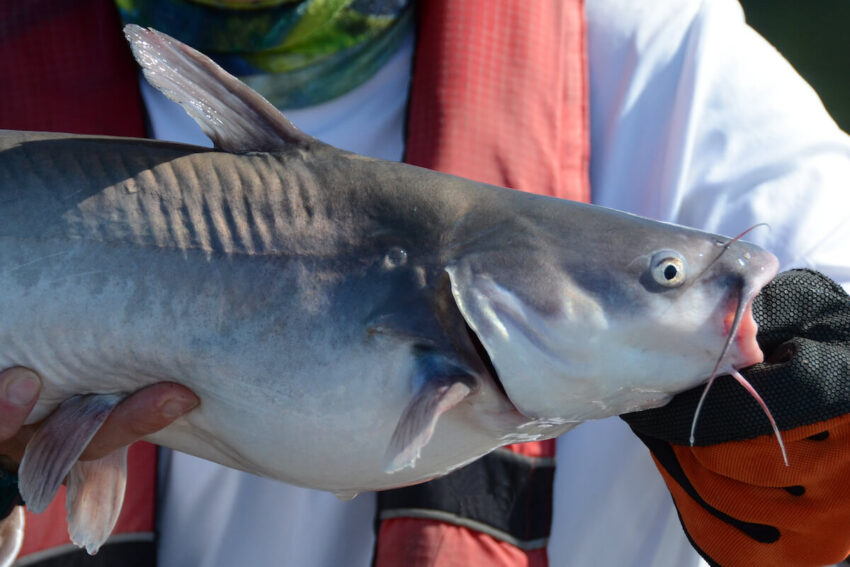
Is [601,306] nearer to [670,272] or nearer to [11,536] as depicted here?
[670,272]

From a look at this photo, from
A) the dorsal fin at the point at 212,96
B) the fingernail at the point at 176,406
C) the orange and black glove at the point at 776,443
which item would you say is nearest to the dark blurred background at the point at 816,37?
the orange and black glove at the point at 776,443

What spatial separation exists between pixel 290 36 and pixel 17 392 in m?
0.95

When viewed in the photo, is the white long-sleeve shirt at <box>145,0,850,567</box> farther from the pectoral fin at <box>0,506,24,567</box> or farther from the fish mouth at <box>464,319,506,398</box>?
the fish mouth at <box>464,319,506,398</box>

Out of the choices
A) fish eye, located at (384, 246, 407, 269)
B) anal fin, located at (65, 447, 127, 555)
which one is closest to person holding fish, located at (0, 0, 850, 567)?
anal fin, located at (65, 447, 127, 555)

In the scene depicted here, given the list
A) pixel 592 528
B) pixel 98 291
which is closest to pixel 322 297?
pixel 98 291

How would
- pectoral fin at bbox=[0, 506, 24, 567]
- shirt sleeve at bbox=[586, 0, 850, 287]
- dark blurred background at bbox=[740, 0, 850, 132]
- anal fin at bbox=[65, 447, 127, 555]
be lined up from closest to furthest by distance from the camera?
anal fin at bbox=[65, 447, 127, 555], pectoral fin at bbox=[0, 506, 24, 567], shirt sleeve at bbox=[586, 0, 850, 287], dark blurred background at bbox=[740, 0, 850, 132]

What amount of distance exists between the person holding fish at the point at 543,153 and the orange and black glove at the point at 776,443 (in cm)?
5

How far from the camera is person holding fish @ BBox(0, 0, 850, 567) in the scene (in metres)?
1.66

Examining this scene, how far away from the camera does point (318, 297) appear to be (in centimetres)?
122

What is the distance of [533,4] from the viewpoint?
185 cm

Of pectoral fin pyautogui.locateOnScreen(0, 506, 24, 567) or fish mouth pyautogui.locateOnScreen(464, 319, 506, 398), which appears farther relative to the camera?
pectoral fin pyautogui.locateOnScreen(0, 506, 24, 567)

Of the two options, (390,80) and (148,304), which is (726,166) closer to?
(390,80)

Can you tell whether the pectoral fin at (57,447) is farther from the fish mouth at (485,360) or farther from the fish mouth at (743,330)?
the fish mouth at (743,330)

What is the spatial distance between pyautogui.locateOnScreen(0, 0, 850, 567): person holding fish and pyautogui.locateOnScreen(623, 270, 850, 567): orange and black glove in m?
0.05
